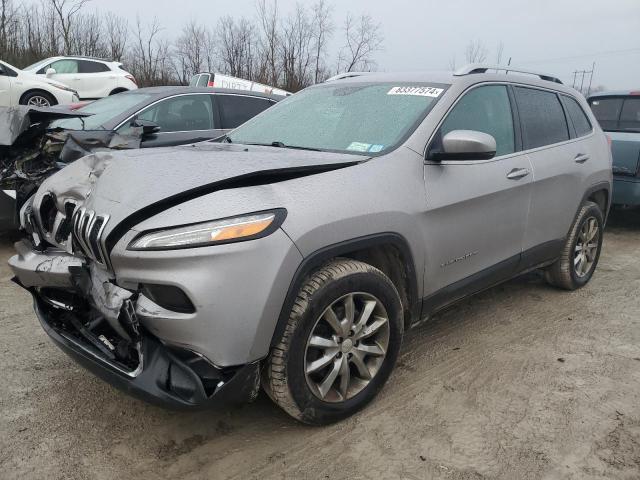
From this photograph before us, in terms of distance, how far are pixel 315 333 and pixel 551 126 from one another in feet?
8.81

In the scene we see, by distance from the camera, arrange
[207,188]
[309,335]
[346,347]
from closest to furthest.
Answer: [207,188] → [309,335] → [346,347]

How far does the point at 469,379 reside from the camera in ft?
10.2

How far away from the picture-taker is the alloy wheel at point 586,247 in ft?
14.8

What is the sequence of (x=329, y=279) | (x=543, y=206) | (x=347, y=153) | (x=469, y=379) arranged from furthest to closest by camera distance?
(x=543, y=206), (x=469, y=379), (x=347, y=153), (x=329, y=279)

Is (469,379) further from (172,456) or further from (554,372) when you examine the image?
(172,456)

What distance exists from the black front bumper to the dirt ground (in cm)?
41

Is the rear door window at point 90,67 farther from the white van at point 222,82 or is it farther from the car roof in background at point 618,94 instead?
the car roof in background at point 618,94

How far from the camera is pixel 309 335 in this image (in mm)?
2367

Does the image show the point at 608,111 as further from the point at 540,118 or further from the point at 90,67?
the point at 90,67

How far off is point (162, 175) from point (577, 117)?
3.57m

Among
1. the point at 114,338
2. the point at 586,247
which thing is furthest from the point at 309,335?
the point at 586,247

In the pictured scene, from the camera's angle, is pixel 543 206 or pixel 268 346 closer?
pixel 268 346

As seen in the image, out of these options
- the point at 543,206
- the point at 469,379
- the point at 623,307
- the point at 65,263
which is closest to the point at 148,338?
the point at 65,263

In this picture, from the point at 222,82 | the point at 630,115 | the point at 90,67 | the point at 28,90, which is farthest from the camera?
the point at 90,67
